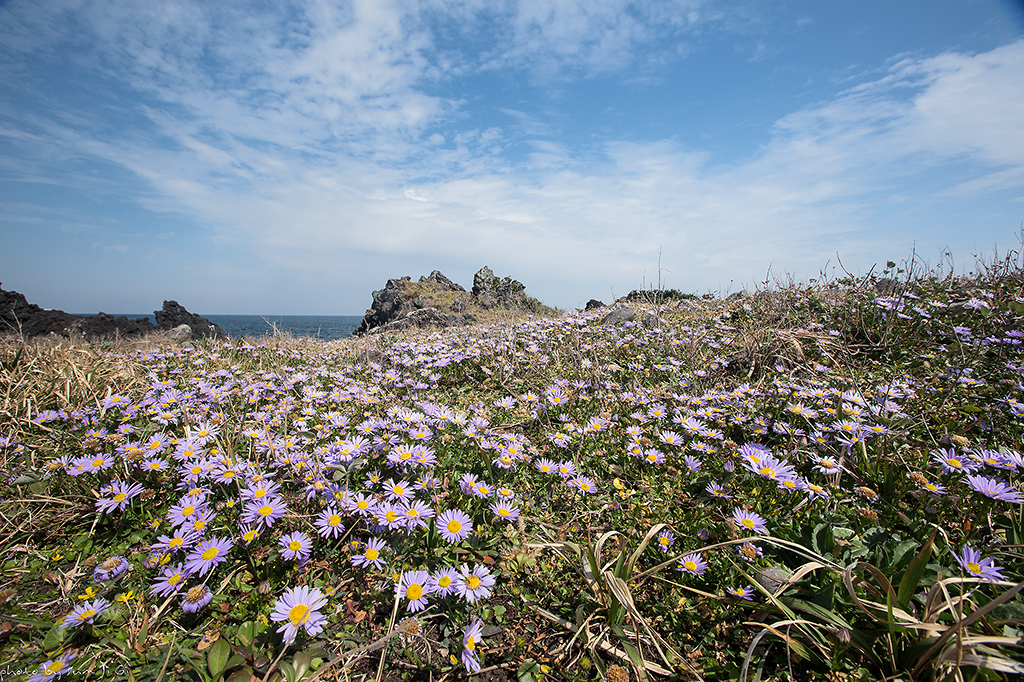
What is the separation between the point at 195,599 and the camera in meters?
1.64

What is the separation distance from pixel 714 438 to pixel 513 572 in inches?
74.9

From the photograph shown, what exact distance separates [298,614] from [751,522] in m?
2.14

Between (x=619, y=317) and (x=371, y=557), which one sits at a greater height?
(x=619, y=317)

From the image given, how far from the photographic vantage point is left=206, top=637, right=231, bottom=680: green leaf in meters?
1.44

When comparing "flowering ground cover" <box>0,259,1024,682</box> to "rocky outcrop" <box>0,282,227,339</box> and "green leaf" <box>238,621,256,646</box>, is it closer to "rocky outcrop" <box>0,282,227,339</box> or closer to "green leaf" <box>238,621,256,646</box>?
"green leaf" <box>238,621,256,646</box>

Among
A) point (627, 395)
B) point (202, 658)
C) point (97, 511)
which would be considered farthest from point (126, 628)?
point (627, 395)

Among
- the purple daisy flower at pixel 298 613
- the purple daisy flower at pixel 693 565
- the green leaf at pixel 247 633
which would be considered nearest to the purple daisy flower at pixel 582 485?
the purple daisy flower at pixel 693 565

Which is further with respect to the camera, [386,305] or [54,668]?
[386,305]

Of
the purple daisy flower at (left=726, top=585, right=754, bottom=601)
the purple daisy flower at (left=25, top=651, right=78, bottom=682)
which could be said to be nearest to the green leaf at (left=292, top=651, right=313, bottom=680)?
the purple daisy flower at (left=25, top=651, right=78, bottom=682)

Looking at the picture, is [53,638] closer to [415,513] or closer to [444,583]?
[415,513]

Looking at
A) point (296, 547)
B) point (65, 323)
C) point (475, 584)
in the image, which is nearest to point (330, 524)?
point (296, 547)

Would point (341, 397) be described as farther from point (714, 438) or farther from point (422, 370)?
point (714, 438)

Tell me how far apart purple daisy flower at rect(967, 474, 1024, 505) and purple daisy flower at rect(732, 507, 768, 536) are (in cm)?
94

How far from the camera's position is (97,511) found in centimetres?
223
